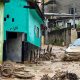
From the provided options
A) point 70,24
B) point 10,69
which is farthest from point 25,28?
point 70,24

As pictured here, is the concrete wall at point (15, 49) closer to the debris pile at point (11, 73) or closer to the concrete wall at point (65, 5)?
the debris pile at point (11, 73)

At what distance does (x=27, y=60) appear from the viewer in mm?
21094

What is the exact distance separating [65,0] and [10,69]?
48.1 metres

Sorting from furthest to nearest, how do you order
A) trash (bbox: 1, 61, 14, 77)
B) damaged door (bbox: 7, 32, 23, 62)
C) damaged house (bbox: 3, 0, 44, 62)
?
1. damaged door (bbox: 7, 32, 23, 62)
2. damaged house (bbox: 3, 0, 44, 62)
3. trash (bbox: 1, 61, 14, 77)

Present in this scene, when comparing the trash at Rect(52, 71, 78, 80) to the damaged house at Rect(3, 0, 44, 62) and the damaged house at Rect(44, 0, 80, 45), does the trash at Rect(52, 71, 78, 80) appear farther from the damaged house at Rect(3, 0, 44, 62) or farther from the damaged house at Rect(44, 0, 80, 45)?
the damaged house at Rect(44, 0, 80, 45)

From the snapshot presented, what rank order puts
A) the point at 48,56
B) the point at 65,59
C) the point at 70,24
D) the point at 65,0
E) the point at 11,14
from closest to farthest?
the point at 11,14 → the point at 65,59 → the point at 48,56 → the point at 70,24 → the point at 65,0

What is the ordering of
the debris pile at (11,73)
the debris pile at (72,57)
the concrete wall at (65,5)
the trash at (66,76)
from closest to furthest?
the trash at (66,76), the debris pile at (11,73), the debris pile at (72,57), the concrete wall at (65,5)

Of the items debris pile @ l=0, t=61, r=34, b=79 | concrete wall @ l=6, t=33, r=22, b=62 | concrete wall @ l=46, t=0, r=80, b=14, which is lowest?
debris pile @ l=0, t=61, r=34, b=79

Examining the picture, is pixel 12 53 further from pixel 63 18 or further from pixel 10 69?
pixel 63 18

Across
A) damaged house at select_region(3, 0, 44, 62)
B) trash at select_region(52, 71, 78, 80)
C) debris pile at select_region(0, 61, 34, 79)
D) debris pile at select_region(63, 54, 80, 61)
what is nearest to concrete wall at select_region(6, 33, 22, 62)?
damaged house at select_region(3, 0, 44, 62)

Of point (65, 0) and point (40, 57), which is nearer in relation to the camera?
point (40, 57)

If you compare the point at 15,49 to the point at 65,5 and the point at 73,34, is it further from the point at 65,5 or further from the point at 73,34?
the point at 65,5

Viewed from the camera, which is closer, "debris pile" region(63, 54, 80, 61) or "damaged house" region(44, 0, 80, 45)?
"debris pile" region(63, 54, 80, 61)

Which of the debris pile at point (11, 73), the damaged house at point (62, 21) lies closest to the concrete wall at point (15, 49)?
the debris pile at point (11, 73)
